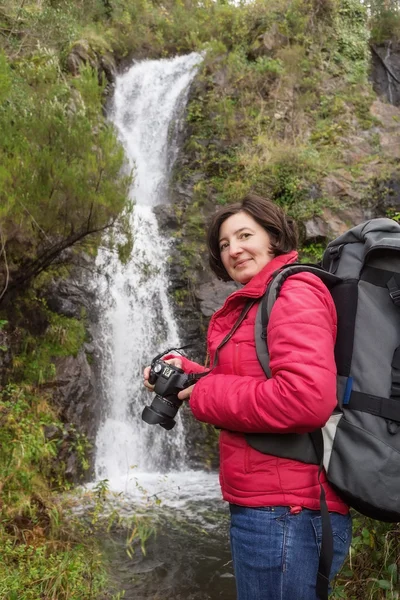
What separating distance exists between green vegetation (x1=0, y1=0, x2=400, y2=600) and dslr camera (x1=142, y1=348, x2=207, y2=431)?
135 centimetres

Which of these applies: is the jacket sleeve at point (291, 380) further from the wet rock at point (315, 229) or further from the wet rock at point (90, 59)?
the wet rock at point (90, 59)

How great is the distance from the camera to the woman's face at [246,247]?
179 cm

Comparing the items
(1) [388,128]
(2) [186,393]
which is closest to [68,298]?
(2) [186,393]

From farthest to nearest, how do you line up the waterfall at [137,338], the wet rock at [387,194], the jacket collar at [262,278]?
the wet rock at [387,194] → the waterfall at [137,338] → the jacket collar at [262,278]

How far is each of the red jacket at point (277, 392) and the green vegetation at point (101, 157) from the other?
124 centimetres

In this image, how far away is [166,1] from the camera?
1661cm

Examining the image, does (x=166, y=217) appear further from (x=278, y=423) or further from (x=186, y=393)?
(x=278, y=423)

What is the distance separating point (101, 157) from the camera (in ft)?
18.5

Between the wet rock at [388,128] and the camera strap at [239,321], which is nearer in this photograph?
the camera strap at [239,321]

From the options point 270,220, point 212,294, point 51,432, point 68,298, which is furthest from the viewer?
point 212,294

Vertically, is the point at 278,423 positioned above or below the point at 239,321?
below

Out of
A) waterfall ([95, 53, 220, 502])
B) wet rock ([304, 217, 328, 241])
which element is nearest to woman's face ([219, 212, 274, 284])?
waterfall ([95, 53, 220, 502])

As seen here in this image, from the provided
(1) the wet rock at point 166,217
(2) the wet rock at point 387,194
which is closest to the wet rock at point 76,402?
(1) the wet rock at point 166,217

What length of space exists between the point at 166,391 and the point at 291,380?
0.71 meters
